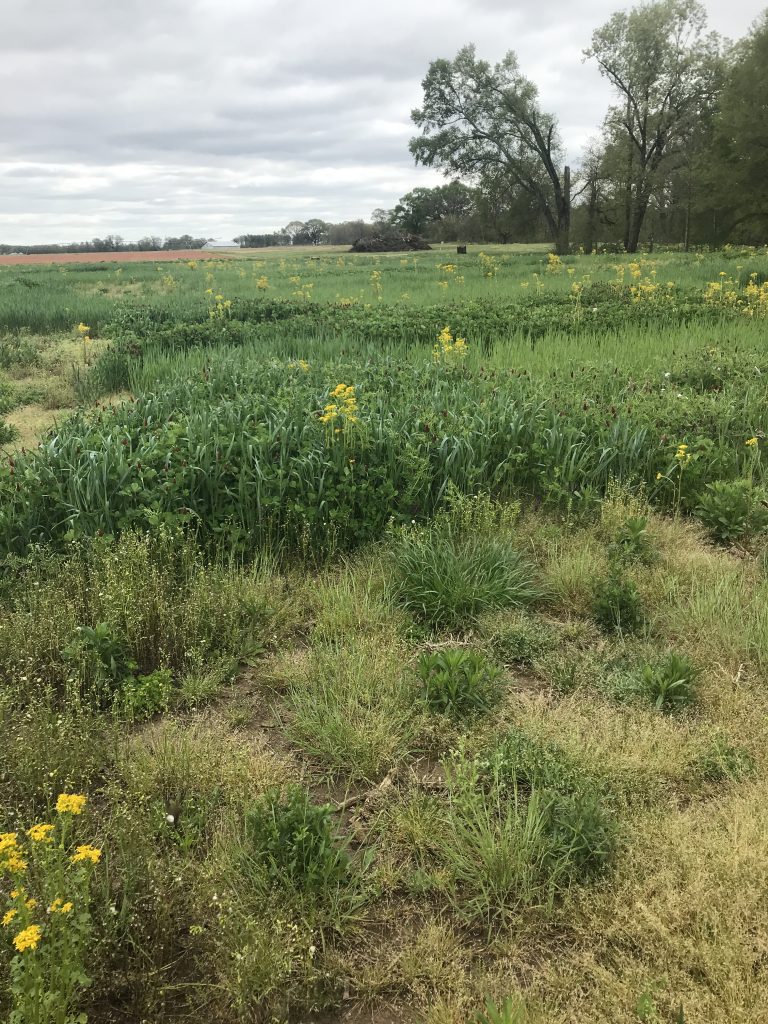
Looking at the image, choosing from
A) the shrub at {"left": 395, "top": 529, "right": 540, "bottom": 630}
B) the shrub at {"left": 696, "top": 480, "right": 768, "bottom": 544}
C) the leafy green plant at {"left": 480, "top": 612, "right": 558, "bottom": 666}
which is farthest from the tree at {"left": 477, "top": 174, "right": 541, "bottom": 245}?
the leafy green plant at {"left": 480, "top": 612, "right": 558, "bottom": 666}

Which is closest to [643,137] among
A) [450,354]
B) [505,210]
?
[505,210]

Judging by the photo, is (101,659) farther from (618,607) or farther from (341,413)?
(618,607)

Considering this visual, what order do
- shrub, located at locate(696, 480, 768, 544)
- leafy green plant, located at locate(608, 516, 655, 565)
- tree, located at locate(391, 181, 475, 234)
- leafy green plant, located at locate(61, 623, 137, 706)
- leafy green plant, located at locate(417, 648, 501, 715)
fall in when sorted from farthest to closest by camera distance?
tree, located at locate(391, 181, 475, 234) < shrub, located at locate(696, 480, 768, 544) < leafy green plant, located at locate(608, 516, 655, 565) < leafy green plant, located at locate(61, 623, 137, 706) < leafy green plant, located at locate(417, 648, 501, 715)

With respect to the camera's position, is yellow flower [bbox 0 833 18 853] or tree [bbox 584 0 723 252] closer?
yellow flower [bbox 0 833 18 853]

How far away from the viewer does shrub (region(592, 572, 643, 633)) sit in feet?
11.3

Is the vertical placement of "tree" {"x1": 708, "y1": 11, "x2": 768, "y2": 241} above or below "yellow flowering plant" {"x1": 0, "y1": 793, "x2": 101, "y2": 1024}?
above

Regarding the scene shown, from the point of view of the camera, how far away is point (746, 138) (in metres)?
29.6

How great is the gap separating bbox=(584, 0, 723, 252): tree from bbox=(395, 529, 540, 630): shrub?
35.4 m

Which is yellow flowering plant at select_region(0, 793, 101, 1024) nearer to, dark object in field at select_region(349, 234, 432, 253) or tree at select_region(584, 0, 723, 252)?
tree at select_region(584, 0, 723, 252)

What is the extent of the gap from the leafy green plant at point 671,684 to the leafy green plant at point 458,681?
653mm

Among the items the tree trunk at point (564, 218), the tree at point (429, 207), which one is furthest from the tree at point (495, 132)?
the tree at point (429, 207)

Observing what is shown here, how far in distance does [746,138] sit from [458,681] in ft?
117

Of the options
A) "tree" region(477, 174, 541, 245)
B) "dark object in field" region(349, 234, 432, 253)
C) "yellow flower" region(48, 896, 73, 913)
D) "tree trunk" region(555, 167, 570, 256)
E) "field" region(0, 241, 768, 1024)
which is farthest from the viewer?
"dark object in field" region(349, 234, 432, 253)

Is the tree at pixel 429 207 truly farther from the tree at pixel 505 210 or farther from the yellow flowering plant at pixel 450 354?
the yellow flowering plant at pixel 450 354
